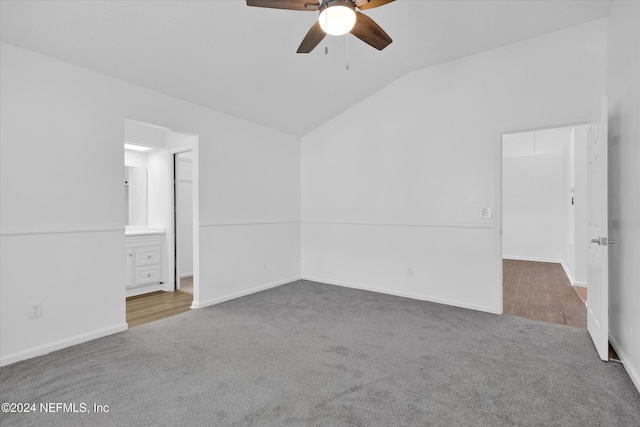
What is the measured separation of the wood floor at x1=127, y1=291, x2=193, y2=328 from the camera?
3.61 metres

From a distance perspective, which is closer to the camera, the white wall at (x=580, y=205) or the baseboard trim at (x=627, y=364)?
the baseboard trim at (x=627, y=364)

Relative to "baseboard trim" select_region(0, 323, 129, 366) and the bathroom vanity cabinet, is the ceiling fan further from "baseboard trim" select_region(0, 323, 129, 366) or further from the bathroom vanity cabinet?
the bathroom vanity cabinet

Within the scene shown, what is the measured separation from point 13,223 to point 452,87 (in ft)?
15.0

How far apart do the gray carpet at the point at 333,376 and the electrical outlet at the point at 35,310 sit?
1.14 feet

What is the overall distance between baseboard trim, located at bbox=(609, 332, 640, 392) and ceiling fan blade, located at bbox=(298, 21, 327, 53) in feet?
10.1

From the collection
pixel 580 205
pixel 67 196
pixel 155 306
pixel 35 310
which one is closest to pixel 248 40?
pixel 67 196

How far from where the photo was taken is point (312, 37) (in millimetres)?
2273

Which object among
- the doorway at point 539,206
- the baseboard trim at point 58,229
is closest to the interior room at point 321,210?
the baseboard trim at point 58,229

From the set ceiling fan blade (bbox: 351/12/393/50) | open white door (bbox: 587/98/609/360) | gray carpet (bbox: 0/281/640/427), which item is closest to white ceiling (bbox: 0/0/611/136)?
ceiling fan blade (bbox: 351/12/393/50)

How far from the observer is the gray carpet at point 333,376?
1871mm

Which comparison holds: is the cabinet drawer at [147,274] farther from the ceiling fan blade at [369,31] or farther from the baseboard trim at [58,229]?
the ceiling fan blade at [369,31]

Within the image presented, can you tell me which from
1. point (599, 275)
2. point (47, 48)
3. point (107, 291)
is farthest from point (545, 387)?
point (47, 48)

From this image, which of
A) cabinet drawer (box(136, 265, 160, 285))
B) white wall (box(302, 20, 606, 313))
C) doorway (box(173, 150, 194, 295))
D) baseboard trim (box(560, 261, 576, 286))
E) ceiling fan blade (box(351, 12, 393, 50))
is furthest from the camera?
baseboard trim (box(560, 261, 576, 286))

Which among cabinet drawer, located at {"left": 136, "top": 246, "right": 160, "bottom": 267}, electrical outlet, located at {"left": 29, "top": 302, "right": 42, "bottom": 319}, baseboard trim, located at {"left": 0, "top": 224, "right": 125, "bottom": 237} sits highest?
baseboard trim, located at {"left": 0, "top": 224, "right": 125, "bottom": 237}
